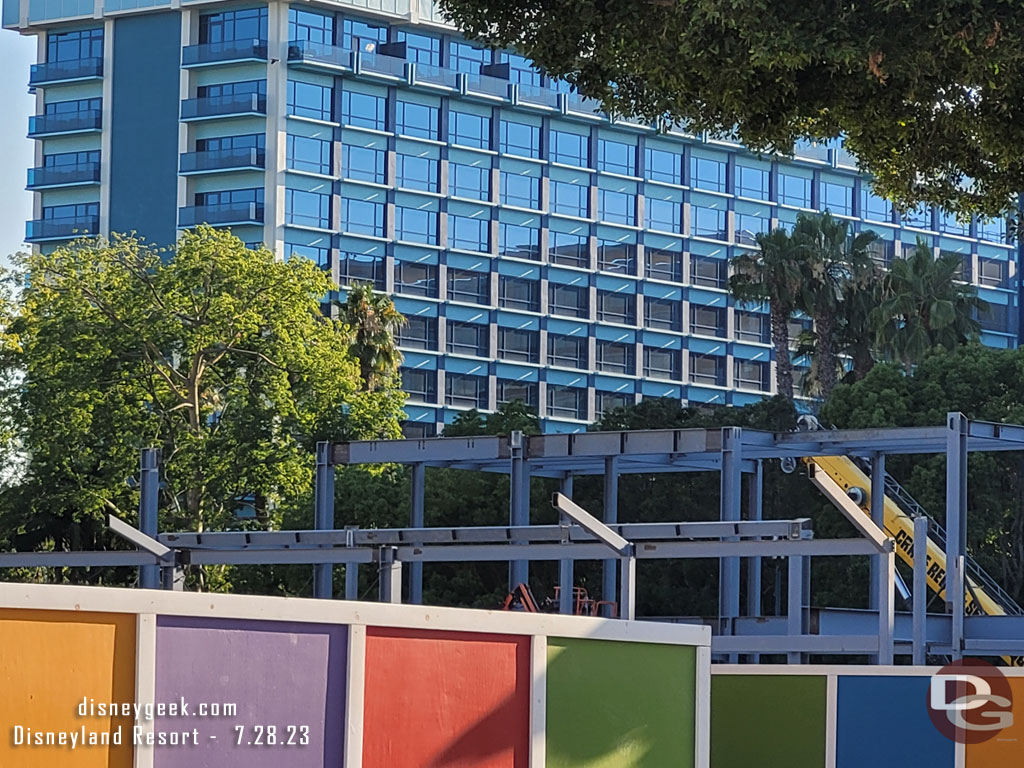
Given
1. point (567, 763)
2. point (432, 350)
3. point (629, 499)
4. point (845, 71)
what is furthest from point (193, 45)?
point (567, 763)

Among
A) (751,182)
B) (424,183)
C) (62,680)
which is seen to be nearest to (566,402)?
(424,183)

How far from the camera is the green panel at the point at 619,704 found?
30.1ft

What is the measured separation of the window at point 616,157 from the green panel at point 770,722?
9512 cm

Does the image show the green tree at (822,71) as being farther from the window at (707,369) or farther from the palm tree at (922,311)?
the window at (707,369)

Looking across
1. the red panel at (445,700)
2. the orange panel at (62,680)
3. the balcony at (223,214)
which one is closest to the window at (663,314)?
the balcony at (223,214)

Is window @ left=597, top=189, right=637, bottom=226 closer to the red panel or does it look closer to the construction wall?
the construction wall

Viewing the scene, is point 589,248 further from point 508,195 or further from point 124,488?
point 124,488

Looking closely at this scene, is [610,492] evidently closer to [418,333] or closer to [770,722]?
[770,722]

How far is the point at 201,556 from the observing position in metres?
23.8

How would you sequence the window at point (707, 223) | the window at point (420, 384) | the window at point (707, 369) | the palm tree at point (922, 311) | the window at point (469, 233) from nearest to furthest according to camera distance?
1. the palm tree at point (922, 311)
2. the window at point (420, 384)
3. the window at point (469, 233)
4. the window at point (707, 369)
5. the window at point (707, 223)

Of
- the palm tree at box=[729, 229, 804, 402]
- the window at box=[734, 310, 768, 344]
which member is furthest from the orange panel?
the window at box=[734, 310, 768, 344]

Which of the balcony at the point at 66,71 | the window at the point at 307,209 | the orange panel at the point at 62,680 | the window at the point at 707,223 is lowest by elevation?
the orange panel at the point at 62,680

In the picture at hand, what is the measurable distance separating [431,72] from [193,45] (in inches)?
462

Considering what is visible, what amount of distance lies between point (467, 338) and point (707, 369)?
52.4 ft
